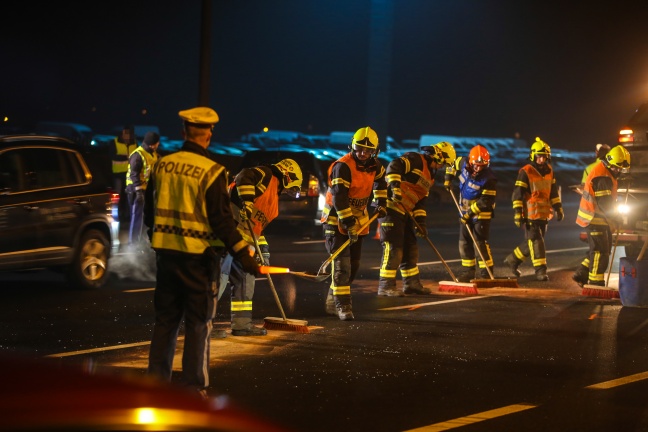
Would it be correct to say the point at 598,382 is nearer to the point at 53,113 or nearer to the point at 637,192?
the point at 637,192

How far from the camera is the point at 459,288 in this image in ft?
43.1

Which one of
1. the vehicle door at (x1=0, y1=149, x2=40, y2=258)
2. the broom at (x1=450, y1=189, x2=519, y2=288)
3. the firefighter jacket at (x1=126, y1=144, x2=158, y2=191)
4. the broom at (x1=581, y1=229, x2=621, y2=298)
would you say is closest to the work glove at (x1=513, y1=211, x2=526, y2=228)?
the broom at (x1=450, y1=189, x2=519, y2=288)

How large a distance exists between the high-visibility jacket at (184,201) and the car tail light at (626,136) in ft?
34.0

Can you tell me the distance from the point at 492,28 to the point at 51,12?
87.8ft

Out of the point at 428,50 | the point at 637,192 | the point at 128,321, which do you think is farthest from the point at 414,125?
the point at 128,321

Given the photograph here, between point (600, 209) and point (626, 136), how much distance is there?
9.43ft

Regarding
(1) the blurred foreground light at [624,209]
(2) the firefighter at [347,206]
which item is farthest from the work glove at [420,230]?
(1) the blurred foreground light at [624,209]

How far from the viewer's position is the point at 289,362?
848cm

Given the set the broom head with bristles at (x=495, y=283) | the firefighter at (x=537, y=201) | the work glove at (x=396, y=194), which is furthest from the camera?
the firefighter at (x=537, y=201)

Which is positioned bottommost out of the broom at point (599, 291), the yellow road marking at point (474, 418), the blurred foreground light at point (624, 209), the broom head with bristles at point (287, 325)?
the yellow road marking at point (474, 418)

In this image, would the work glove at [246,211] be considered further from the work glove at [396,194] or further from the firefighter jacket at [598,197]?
the firefighter jacket at [598,197]

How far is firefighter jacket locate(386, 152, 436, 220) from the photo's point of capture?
41.6 feet

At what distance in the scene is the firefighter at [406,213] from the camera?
1261 cm

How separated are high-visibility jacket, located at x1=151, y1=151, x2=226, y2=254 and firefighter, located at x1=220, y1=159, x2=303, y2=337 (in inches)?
104
